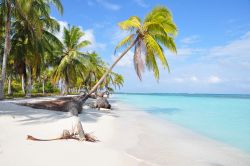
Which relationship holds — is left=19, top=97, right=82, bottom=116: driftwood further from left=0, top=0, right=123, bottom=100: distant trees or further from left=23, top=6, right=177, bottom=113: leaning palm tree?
left=0, top=0, right=123, bottom=100: distant trees

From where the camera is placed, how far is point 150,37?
1303 cm

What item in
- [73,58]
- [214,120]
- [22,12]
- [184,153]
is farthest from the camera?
[73,58]

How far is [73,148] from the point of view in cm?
525

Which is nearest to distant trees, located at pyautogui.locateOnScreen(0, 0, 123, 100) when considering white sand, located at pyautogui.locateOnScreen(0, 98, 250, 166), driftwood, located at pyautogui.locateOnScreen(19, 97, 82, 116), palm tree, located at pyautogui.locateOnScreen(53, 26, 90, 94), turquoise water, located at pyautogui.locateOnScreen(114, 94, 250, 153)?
palm tree, located at pyautogui.locateOnScreen(53, 26, 90, 94)

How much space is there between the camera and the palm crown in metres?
12.9

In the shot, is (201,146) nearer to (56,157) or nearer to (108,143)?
(108,143)

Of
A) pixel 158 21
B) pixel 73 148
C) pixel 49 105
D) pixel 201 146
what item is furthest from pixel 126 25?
pixel 73 148

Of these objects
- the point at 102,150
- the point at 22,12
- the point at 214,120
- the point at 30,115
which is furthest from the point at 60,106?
the point at 214,120

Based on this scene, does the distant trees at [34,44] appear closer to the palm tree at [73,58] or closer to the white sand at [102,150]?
the palm tree at [73,58]

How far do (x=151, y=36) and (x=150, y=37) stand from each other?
525 millimetres

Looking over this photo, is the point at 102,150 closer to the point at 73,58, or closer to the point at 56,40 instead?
the point at 56,40

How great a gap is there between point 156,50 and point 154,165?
8.56 meters

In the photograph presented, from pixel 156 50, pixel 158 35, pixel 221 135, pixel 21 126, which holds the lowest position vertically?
pixel 221 135

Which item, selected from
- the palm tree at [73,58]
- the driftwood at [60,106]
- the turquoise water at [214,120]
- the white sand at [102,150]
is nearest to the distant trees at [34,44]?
the palm tree at [73,58]
